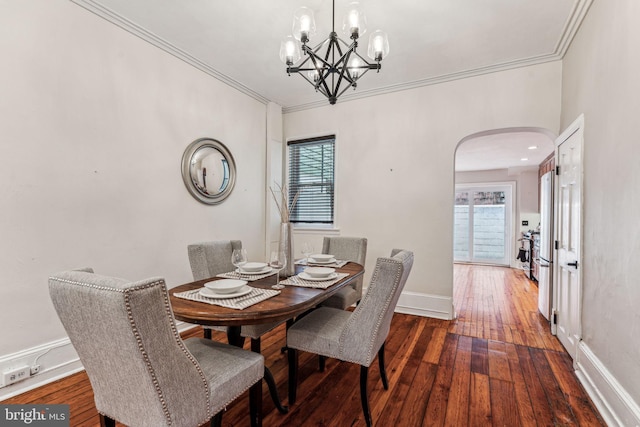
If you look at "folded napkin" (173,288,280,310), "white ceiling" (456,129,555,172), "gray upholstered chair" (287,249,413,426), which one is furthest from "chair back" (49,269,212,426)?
"white ceiling" (456,129,555,172)

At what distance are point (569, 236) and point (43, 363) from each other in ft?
13.9

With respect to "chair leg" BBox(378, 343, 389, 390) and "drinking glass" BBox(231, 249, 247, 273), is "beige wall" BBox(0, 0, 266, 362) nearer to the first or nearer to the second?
"drinking glass" BBox(231, 249, 247, 273)

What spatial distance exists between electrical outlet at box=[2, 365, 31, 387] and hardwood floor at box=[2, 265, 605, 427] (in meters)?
0.11

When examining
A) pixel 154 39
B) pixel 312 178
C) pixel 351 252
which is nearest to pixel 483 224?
pixel 312 178

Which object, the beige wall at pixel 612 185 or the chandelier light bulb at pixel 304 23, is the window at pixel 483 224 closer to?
the beige wall at pixel 612 185

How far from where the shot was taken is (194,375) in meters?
1.13

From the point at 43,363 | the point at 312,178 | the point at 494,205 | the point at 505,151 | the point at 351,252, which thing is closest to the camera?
the point at 43,363

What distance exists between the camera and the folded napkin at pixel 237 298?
4.70 feet

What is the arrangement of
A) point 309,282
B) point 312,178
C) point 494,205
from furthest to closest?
point 494,205
point 312,178
point 309,282

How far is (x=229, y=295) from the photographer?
1552 millimetres

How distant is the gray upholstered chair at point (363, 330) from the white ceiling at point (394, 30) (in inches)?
80.1

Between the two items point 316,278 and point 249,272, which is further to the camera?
point 249,272

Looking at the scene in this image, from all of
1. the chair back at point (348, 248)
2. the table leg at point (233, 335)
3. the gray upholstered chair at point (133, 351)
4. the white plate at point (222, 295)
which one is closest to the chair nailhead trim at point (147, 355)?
the gray upholstered chair at point (133, 351)

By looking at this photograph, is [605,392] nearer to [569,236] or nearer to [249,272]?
[569,236]
